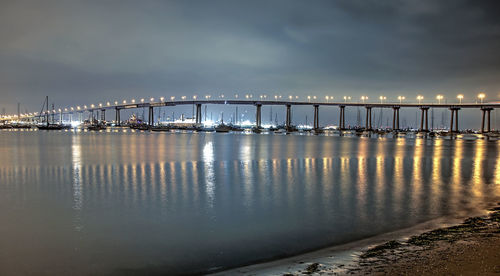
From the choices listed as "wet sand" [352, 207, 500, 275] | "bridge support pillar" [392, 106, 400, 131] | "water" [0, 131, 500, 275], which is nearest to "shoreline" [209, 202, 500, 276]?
"wet sand" [352, 207, 500, 275]

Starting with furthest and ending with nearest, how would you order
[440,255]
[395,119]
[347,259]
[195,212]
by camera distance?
[395,119] → [195,212] → [347,259] → [440,255]

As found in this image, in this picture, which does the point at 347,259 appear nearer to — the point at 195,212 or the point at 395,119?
the point at 195,212

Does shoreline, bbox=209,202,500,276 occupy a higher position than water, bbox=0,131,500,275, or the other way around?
shoreline, bbox=209,202,500,276

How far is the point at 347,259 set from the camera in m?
7.09

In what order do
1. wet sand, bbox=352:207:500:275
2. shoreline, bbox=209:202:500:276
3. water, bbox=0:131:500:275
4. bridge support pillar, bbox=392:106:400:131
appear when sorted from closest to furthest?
wet sand, bbox=352:207:500:275
shoreline, bbox=209:202:500:276
water, bbox=0:131:500:275
bridge support pillar, bbox=392:106:400:131

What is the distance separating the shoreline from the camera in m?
6.39

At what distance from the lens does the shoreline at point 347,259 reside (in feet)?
21.0

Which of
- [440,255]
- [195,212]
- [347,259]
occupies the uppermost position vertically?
[440,255]

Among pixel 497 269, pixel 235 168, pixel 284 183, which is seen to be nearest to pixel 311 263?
pixel 497 269

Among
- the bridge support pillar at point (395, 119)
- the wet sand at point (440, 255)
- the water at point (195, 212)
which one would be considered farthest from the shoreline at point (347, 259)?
the bridge support pillar at point (395, 119)

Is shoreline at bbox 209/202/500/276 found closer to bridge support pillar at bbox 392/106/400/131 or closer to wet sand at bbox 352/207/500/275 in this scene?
wet sand at bbox 352/207/500/275

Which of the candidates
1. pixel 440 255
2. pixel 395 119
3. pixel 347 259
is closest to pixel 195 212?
pixel 347 259

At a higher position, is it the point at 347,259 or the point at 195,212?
the point at 347,259

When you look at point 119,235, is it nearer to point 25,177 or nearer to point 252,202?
point 252,202
